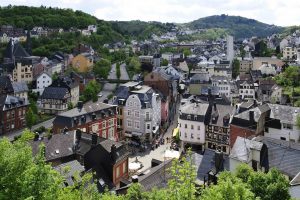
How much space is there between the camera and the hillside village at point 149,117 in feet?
121

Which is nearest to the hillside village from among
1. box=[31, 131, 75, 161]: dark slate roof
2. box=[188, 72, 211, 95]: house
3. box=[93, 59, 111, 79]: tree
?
box=[31, 131, 75, 161]: dark slate roof

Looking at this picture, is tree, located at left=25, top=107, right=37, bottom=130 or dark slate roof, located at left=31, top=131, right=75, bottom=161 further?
tree, located at left=25, top=107, right=37, bottom=130

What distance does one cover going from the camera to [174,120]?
2808 inches

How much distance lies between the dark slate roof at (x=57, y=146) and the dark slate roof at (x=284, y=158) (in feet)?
64.1

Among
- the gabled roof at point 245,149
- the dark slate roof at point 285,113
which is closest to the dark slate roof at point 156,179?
the gabled roof at point 245,149

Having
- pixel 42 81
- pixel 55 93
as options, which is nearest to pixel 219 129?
pixel 55 93

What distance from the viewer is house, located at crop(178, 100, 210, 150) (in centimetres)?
5469

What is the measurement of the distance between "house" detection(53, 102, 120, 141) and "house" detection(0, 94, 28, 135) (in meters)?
13.2

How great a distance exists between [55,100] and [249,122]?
124ft

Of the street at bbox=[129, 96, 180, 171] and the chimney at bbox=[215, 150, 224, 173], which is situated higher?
the chimney at bbox=[215, 150, 224, 173]

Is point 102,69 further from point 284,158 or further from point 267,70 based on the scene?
→ point 284,158

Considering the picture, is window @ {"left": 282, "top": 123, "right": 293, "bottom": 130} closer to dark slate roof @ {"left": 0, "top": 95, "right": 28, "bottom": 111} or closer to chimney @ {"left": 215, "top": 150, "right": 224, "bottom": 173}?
chimney @ {"left": 215, "top": 150, "right": 224, "bottom": 173}

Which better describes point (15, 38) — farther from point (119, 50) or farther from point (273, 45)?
Result: point (273, 45)

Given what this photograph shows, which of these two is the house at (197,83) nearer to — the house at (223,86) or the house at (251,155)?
the house at (223,86)
